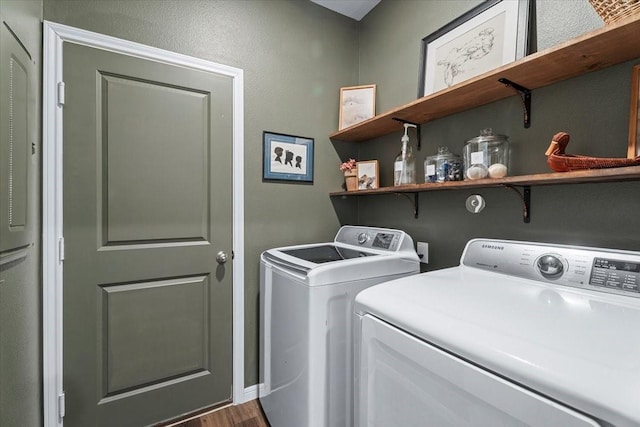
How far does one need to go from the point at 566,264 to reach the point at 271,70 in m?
1.87

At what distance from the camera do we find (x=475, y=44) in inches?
57.5

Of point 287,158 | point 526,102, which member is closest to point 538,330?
point 526,102

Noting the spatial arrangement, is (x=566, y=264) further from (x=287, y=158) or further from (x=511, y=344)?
(x=287, y=158)

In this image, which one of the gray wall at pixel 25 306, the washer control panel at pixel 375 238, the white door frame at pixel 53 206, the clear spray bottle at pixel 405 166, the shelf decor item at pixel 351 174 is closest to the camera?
the gray wall at pixel 25 306

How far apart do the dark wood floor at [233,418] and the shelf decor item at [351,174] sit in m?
1.53

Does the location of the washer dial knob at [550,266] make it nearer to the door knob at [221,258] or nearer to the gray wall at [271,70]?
the gray wall at [271,70]

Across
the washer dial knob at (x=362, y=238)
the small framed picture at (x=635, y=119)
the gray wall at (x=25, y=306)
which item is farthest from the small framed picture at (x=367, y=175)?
the gray wall at (x=25, y=306)

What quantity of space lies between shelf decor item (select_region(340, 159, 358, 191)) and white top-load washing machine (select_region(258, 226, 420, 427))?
0.63 meters

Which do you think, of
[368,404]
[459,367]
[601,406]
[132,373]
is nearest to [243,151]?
[132,373]

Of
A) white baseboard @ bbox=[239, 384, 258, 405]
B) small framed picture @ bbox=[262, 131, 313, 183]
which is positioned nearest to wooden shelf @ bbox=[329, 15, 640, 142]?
small framed picture @ bbox=[262, 131, 313, 183]

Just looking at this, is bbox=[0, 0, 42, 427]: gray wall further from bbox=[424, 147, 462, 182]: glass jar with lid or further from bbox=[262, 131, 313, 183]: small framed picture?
bbox=[424, 147, 462, 182]: glass jar with lid

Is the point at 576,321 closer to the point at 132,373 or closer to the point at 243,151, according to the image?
the point at 243,151

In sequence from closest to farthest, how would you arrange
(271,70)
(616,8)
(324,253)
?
(616,8)
(324,253)
(271,70)

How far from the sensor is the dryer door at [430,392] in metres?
0.54
